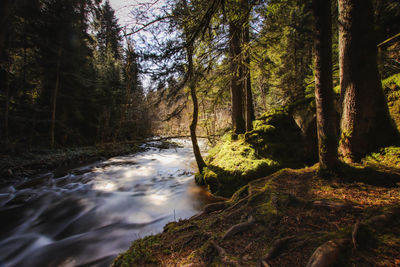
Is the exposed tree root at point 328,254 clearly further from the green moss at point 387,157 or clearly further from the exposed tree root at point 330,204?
the green moss at point 387,157

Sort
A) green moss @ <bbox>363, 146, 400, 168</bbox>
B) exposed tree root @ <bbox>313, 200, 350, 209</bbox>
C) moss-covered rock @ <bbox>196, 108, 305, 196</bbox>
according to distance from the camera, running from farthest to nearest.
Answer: moss-covered rock @ <bbox>196, 108, 305, 196</bbox>, green moss @ <bbox>363, 146, 400, 168</bbox>, exposed tree root @ <bbox>313, 200, 350, 209</bbox>

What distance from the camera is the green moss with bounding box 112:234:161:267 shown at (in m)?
2.47

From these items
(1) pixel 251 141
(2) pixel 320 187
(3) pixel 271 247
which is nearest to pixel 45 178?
(1) pixel 251 141

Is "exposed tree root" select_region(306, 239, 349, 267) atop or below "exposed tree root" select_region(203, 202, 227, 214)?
atop

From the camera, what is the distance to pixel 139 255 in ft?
8.55

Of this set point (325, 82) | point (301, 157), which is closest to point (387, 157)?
point (325, 82)

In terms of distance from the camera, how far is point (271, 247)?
1.99 metres

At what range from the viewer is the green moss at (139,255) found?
2467 millimetres

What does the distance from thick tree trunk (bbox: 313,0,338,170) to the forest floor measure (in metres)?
0.56

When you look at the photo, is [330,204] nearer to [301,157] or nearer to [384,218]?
[384,218]

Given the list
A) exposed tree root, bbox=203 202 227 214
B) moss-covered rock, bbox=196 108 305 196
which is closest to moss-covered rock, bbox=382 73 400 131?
moss-covered rock, bbox=196 108 305 196

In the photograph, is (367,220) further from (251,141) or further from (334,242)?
(251,141)

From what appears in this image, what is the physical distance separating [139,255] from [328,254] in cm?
250

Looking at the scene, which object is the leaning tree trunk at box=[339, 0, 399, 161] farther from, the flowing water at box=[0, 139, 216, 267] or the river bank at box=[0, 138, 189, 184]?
the river bank at box=[0, 138, 189, 184]
